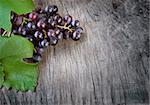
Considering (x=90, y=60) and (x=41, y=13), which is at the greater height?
(x=41, y=13)

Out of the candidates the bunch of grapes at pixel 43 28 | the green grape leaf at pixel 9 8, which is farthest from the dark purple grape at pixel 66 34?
the green grape leaf at pixel 9 8

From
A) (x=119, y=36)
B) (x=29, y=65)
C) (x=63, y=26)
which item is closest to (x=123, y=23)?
(x=119, y=36)

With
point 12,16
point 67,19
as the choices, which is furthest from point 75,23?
point 12,16

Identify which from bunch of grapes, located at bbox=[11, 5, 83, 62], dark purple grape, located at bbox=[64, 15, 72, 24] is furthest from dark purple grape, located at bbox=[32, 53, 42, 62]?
dark purple grape, located at bbox=[64, 15, 72, 24]

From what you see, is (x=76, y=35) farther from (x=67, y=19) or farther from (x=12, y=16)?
(x=12, y=16)

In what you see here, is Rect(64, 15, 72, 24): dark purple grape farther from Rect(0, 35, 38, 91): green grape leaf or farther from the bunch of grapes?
Rect(0, 35, 38, 91): green grape leaf

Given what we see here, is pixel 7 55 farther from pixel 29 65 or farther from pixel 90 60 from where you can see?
pixel 90 60
